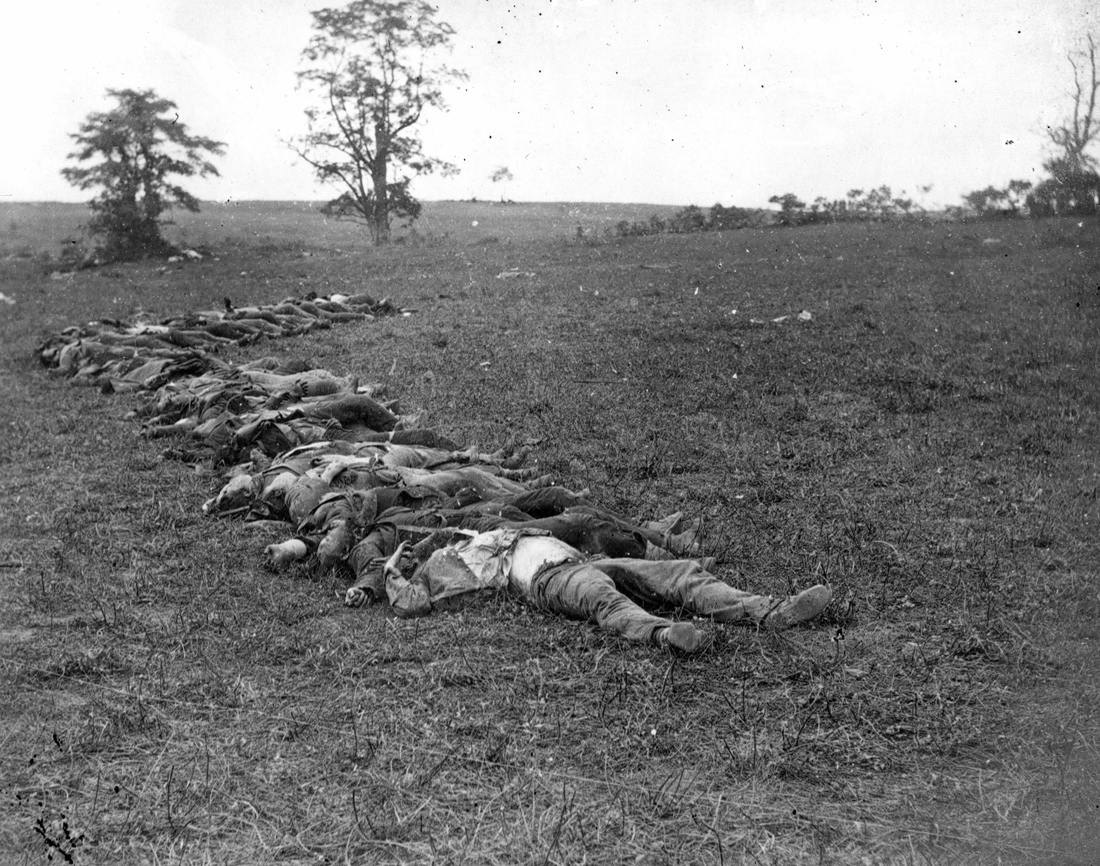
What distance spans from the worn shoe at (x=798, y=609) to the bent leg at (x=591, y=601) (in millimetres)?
536

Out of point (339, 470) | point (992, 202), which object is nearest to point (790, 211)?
point (992, 202)

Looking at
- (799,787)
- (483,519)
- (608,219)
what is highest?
(608,219)

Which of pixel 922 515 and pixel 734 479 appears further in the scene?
pixel 734 479

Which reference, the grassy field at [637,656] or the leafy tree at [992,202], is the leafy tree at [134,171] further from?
the leafy tree at [992,202]

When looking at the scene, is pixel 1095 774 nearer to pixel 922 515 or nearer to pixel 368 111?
pixel 922 515

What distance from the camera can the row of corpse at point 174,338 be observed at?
1142 cm

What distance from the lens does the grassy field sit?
3.03m

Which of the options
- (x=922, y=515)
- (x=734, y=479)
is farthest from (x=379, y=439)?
(x=922, y=515)

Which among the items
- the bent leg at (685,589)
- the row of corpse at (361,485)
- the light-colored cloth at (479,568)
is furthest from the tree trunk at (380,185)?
the bent leg at (685,589)

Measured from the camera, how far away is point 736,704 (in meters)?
3.74

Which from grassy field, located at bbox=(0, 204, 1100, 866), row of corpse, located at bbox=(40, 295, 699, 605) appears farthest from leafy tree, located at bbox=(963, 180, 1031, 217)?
row of corpse, located at bbox=(40, 295, 699, 605)

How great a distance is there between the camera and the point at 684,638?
402 cm

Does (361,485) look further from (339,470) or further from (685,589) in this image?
(685,589)

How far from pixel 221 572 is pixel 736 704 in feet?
10.4
